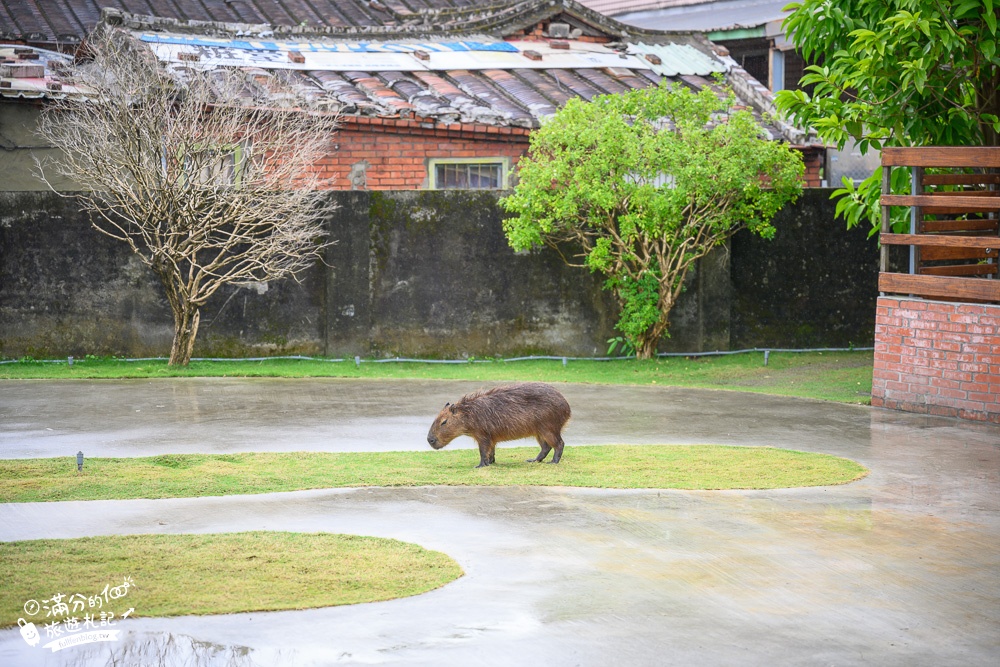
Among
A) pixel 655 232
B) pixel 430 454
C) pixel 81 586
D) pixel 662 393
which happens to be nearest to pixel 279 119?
pixel 655 232

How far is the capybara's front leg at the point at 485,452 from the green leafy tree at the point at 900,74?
5.59 metres

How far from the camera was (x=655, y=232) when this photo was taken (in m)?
15.7

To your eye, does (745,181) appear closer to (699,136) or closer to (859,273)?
(699,136)

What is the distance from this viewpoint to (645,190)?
15.2 meters

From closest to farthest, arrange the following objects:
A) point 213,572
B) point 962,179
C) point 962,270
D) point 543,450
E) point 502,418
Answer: point 213,572
point 502,418
point 543,450
point 962,179
point 962,270

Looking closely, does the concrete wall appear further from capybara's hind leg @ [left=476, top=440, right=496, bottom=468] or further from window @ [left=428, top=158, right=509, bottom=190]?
capybara's hind leg @ [left=476, top=440, right=496, bottom=468]

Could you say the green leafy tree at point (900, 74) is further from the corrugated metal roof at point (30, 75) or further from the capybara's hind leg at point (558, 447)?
the corrugated metal roof at point (30, 75)

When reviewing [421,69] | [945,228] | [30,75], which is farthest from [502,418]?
[421,69]

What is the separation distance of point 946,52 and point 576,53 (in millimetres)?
11171

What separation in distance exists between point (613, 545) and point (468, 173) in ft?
42.2

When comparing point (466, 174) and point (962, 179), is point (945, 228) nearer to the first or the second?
point (962, 179)

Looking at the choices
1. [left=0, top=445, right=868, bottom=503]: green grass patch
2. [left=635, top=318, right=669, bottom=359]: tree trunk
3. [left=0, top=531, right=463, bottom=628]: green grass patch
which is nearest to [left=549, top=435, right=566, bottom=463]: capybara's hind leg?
[left=0, top=445, right=868, bottom=503]: green grass patch

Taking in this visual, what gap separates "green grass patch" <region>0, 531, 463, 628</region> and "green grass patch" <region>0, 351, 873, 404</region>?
7.72 meters

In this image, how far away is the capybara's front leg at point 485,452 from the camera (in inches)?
378
